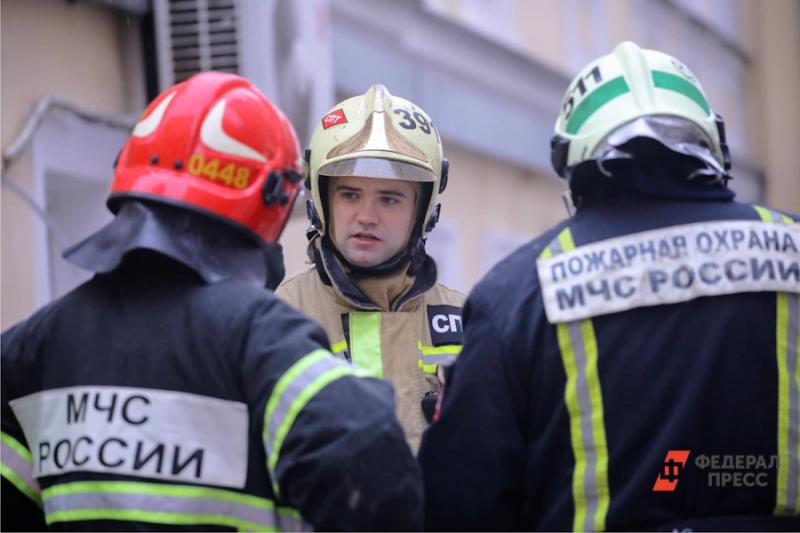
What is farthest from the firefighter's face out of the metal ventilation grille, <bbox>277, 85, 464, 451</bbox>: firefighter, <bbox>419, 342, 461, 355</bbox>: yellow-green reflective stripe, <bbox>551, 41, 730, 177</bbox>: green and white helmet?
the metal ventilation grille

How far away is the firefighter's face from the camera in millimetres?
4133

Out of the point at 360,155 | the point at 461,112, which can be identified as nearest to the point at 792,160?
the point at 461,112

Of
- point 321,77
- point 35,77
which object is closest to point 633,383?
point 35,77

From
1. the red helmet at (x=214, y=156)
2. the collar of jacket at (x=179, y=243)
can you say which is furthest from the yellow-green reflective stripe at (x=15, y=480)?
the red helmet at (x=214, y=156)

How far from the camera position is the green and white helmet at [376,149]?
423 centimetres

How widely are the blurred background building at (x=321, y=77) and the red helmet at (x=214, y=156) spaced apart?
3.29 meters

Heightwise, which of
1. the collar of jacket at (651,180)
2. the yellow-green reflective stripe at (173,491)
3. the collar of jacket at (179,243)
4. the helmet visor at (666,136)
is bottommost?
the yellow-green reflective stripe at (173,491)

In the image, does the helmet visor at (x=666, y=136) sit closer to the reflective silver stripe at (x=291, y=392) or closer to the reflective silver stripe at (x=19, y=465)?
the reflective silver stripe at (x=291, y=392)

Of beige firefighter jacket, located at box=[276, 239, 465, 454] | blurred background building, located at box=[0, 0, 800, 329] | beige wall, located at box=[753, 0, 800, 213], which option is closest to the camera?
beige firefighter jacket, located at box=[276, 239, 465, 454]

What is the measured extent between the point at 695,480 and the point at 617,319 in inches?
14.3

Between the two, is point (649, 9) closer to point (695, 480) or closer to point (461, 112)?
point (461, 112)

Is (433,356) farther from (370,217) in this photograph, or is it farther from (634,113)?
(634,113)

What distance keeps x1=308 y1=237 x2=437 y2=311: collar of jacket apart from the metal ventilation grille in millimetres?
2849

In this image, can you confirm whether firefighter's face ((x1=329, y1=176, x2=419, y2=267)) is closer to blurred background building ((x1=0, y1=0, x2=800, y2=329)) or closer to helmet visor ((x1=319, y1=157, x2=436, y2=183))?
helmet visor ((x1=319, y1=157, x2=436, y2=183))
